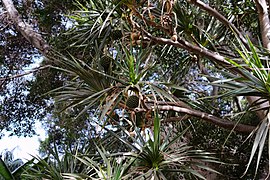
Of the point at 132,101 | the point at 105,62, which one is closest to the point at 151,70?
the point at 105,62

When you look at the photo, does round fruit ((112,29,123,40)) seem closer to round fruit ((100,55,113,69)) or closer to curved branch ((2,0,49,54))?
round fruit ((100,55,113,69))

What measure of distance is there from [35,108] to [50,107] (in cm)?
27

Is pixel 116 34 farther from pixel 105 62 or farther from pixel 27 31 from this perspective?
pixel 27 31

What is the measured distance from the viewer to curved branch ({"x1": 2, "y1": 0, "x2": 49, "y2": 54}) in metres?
5.14

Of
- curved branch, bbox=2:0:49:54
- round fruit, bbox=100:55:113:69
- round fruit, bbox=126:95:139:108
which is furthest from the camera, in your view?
curved branch, bbox=2:0:49:54

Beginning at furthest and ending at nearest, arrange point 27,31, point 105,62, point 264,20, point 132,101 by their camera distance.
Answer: point 27,31, point 264,20, point 105,62, point 132,101

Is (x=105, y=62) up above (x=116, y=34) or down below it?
below

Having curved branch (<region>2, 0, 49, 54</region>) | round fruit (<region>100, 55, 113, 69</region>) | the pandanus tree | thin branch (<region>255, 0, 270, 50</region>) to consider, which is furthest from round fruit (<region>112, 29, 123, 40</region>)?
curved branch (<region>2, 0, 49, 54</region>)

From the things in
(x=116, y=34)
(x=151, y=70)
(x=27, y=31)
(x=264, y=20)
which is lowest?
(x=151, y=70)

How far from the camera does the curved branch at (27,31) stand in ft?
16.9

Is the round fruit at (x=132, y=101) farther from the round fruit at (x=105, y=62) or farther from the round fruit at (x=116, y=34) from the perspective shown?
the round fruit at (x=116, y=34)

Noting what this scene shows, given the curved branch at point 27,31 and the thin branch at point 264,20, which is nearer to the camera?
the thin branch at point 264,20

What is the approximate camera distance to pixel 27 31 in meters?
5.36

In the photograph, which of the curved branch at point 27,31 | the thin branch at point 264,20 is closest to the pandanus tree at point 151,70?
the thin branch at point 264,20
